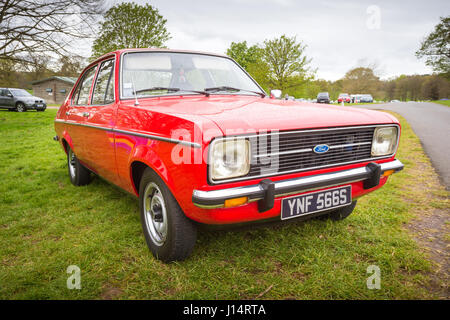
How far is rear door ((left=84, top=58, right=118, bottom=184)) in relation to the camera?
8.64ft

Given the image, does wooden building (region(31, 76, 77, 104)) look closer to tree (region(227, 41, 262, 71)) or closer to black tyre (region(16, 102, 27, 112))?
black tyre (region(16, 102, 27, 112))

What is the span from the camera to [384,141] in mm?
2371

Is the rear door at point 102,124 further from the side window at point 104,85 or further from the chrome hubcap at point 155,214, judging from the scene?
the chrome hubcap at point 155,214

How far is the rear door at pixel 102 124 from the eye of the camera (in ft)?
8.64

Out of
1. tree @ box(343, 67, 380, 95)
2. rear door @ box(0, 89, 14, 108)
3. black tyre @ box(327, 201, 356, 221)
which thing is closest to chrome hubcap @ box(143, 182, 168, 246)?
black tyre @ box(327, 201, 356, 221)

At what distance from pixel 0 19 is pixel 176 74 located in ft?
35.4

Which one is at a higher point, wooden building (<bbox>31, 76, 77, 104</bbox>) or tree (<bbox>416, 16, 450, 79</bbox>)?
tree (<bbox>416, 16, 450, 79</bbox>)

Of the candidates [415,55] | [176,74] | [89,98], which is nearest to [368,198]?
[176,74]

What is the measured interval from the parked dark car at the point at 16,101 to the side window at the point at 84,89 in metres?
17.2

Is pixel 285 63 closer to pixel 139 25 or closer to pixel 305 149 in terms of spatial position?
pixel 139 25

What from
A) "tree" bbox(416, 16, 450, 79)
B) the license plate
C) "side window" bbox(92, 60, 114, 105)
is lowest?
the license plate

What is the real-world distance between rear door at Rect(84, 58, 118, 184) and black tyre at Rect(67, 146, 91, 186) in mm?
696

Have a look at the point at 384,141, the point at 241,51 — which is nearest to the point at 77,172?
the point at 384,141
